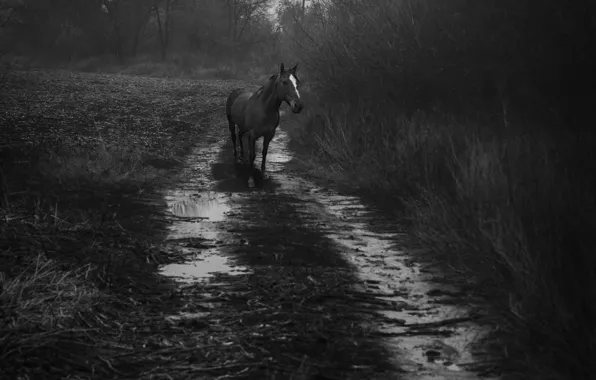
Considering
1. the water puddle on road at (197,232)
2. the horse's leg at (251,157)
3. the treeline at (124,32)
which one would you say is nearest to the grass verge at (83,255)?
the water puddle on road at (197,232)

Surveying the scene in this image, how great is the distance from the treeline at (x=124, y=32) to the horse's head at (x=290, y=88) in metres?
55.4

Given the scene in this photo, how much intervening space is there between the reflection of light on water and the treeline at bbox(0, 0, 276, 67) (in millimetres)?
60578

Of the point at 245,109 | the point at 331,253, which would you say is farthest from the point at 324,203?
the point at 245,109

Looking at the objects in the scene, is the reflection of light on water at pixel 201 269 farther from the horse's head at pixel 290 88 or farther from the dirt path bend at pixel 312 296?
the horse's head at pixel 290 88

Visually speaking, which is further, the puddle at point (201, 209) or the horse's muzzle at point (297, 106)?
the horse's muzzle at point (297, 106)

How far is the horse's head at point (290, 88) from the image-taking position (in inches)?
435

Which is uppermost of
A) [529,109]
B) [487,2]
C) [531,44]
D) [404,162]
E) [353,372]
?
[487,2]

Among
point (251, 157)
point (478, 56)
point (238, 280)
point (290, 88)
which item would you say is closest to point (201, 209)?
point (251, 157)

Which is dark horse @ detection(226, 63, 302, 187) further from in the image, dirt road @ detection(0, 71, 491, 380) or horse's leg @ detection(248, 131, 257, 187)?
dirt road @ detection(0, 71, 491, 380)

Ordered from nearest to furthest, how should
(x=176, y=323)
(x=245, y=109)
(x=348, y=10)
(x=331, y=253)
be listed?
(x=176, y=323) < (x=331, y=253) < (x=245, y=109) < (x=348, y=10)

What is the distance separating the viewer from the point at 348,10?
50.9 ft

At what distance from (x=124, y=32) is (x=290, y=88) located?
6145 cm

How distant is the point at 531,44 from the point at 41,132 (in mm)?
12426

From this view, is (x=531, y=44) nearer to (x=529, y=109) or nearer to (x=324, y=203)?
(x=529, y=109)
